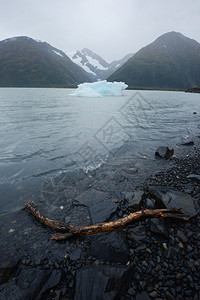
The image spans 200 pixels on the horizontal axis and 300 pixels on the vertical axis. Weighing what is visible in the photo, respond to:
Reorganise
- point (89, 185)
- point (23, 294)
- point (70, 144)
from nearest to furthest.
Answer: point (23, 294)
point (89, 185)
point (70, 144)

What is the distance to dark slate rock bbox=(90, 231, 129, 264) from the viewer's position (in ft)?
11.8

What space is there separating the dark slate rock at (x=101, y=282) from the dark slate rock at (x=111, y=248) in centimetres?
31

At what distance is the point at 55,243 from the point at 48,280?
899mm

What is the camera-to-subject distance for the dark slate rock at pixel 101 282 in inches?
114

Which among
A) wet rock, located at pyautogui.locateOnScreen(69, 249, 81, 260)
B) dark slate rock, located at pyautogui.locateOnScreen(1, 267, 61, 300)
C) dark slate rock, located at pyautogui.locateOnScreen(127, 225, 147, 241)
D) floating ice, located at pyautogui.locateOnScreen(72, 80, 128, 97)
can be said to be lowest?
wet rock, located at pyautogui.locateOnScreen(69, 249, 81, 260)

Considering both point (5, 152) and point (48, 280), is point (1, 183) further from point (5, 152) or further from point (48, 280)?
point (48, 280)

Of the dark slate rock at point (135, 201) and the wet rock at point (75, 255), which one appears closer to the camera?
the wet rock at point (75, 255)

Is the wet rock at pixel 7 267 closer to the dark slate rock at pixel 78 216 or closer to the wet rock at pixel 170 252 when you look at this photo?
the dark slate rock at pixel 78 216

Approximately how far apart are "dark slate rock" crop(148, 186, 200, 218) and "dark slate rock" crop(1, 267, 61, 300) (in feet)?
Answer: 11.6

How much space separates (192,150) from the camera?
35.8 feet

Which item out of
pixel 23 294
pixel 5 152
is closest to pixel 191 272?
pixel 23 294

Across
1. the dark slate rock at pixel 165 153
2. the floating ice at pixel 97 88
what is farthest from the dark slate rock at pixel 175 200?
the floating ice at pixel 97 88

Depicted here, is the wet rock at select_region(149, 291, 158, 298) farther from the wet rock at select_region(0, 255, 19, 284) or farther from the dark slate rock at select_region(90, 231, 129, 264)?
the wet rock at select_region(0, 255, 19, 284)

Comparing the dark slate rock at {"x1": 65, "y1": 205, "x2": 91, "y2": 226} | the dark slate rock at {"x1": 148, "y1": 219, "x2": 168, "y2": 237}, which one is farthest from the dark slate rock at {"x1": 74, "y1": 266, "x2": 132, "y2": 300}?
the dark slate rock at {"x1": 65, "y1": 205, "x2": 91, "y2": 226}
